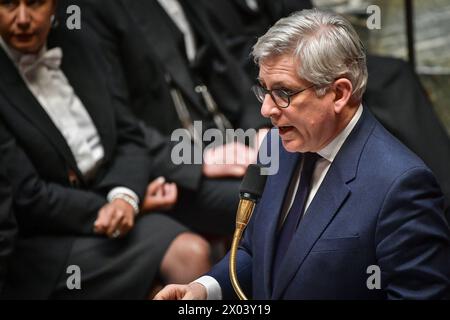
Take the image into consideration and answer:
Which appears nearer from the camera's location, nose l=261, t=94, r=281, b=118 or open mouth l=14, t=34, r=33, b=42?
nose l=261, t=94, r=281, b=118

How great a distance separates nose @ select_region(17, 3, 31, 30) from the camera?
2.01 meters

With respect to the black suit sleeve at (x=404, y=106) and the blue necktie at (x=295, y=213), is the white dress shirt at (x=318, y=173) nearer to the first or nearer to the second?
the blue necktie at (x=295, y=213)

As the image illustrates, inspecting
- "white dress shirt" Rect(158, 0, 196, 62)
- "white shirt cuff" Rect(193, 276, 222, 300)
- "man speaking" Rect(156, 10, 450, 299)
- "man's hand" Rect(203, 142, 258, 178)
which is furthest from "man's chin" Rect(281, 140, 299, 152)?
"white dress shirt" Rect(158, 0, 196, 62)

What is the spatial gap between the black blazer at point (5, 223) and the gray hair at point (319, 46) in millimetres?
810

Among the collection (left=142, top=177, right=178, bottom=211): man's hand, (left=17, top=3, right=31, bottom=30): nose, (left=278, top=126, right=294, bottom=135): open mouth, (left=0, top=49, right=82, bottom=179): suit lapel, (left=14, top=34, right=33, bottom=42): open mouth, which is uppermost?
(left=17, top=3, right=31, bottom=30): nose

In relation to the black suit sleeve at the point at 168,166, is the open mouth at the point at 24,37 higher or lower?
higher

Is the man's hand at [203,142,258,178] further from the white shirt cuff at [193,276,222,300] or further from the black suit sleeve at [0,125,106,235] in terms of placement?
the white shirt cuff at [193,276,222,300]

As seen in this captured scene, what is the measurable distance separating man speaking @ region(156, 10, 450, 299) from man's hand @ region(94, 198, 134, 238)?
607mm

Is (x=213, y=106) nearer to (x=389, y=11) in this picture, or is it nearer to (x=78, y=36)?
(x=78, y=36)

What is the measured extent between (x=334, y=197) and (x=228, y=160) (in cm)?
83

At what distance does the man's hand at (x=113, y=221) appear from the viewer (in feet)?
7.04

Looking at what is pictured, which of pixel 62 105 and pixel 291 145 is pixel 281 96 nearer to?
pixel 291 145

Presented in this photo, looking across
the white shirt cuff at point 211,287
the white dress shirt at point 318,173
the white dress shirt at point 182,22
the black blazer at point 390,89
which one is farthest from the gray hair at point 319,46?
the white dress shirt at point 182,22
